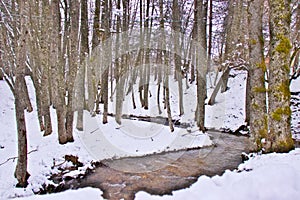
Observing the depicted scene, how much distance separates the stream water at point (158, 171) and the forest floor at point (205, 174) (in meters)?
0.30

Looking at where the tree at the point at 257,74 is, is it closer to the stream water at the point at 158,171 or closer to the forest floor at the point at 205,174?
the forest floor at the point at 205,174

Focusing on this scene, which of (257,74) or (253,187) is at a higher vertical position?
(257,74)

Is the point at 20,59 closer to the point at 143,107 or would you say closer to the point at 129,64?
the point at 143,107

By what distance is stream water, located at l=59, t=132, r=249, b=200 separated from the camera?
624 cm

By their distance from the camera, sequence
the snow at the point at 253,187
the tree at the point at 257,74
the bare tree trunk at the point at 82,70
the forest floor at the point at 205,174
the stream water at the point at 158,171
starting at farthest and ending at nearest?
the bare tree trunk at the point at 82,70 < the tree at the point at 257,74 < the stream water at the point at 158,171 < the forest floor at the point at 205,174 < the snow at the point at 253,187

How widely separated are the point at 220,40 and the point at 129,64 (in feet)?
23.1

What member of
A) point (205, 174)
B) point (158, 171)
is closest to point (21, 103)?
point (158, 171)

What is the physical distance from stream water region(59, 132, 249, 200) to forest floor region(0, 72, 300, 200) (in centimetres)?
30

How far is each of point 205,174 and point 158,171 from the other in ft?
3.92

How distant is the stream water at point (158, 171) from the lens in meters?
6.24

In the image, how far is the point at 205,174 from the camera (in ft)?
23.3

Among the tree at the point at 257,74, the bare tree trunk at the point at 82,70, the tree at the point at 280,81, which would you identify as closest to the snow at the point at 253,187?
the tree at the point at 280,81

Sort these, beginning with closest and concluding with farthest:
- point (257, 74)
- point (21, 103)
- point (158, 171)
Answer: point (21, 103) < point (257, 74) < point (158, 171)

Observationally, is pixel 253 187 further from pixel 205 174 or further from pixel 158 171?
pixel 158 171
